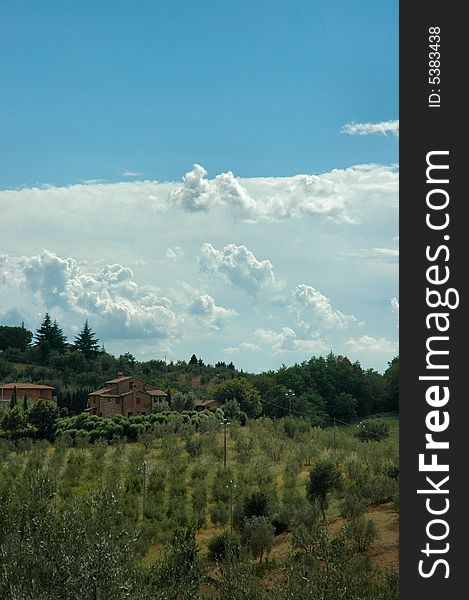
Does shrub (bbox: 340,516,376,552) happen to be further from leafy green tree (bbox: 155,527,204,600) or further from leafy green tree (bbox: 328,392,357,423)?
leafy green tree (bbox: 328,392,357,423)

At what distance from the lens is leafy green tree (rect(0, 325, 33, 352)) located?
136625mm

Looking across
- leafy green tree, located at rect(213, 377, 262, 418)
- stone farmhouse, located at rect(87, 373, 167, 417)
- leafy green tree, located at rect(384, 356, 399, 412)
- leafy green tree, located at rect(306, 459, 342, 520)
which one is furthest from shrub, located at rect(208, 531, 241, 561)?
leafy green tree, located at rect(384, 356, 399, 412)

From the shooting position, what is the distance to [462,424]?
10266 mm

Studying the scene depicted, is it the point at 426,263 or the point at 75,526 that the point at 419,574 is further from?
the point at 75,526

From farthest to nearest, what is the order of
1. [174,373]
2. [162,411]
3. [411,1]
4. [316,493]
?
[174,373] → [162,411] → [316,493] → [411,1]

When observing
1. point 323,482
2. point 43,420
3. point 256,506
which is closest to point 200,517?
point 256,506

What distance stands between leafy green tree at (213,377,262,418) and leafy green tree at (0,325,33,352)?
183 ft

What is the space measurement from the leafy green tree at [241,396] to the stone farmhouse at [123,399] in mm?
9893

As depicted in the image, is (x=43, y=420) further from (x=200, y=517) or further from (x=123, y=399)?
(x=200, y=517)

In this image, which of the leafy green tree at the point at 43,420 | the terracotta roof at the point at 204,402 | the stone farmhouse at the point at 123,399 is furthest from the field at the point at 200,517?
the stone farmhouse at the point at 123,399

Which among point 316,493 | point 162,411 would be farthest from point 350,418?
point 316,493

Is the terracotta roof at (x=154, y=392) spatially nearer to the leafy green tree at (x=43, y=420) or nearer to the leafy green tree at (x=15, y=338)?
the leafy green tree at (x=43, y=420)

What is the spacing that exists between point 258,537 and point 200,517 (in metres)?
7.32

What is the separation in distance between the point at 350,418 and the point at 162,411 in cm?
3891
